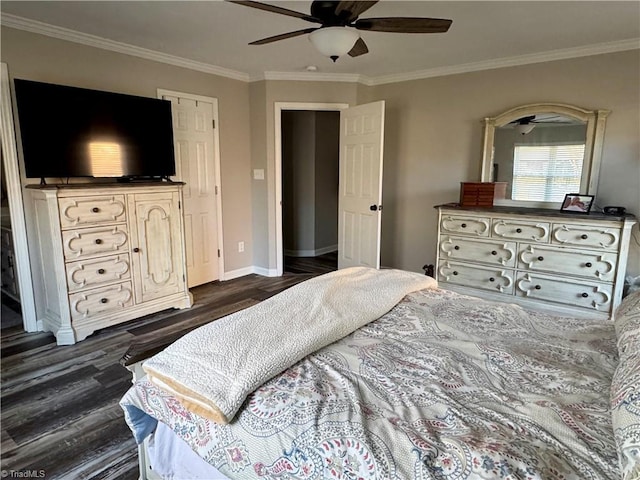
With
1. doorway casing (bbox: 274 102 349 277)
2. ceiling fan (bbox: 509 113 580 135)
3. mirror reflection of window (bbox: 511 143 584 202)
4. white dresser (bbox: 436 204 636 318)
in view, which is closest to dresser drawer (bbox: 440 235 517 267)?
white dresser (bbox: 436 204 636 318)

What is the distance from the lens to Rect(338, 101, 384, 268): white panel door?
408 cm

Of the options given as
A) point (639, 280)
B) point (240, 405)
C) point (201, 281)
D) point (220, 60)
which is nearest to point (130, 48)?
point (220, 60)

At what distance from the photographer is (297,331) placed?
143cm

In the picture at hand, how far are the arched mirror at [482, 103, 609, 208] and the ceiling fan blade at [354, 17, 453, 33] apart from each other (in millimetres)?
2033

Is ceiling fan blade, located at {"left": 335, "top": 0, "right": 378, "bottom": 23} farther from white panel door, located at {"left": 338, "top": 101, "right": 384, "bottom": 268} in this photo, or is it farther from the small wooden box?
the small wooden box

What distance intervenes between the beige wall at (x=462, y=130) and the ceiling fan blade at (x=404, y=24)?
6.76 feet

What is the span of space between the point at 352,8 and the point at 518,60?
8.25 feet

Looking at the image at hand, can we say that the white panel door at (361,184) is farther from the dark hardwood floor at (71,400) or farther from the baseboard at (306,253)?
the dark hardwood floor at (71,400)

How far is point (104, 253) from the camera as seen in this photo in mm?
3084

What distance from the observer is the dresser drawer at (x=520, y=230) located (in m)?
3.38

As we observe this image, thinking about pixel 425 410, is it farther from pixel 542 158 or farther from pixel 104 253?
pixel 542 158

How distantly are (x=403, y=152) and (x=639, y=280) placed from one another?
2527mm

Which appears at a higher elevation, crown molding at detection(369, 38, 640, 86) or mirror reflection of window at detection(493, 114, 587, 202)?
crown molding at detection(369, 38, 640, 86)

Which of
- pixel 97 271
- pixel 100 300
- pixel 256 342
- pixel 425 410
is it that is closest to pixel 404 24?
pixel 256 342
